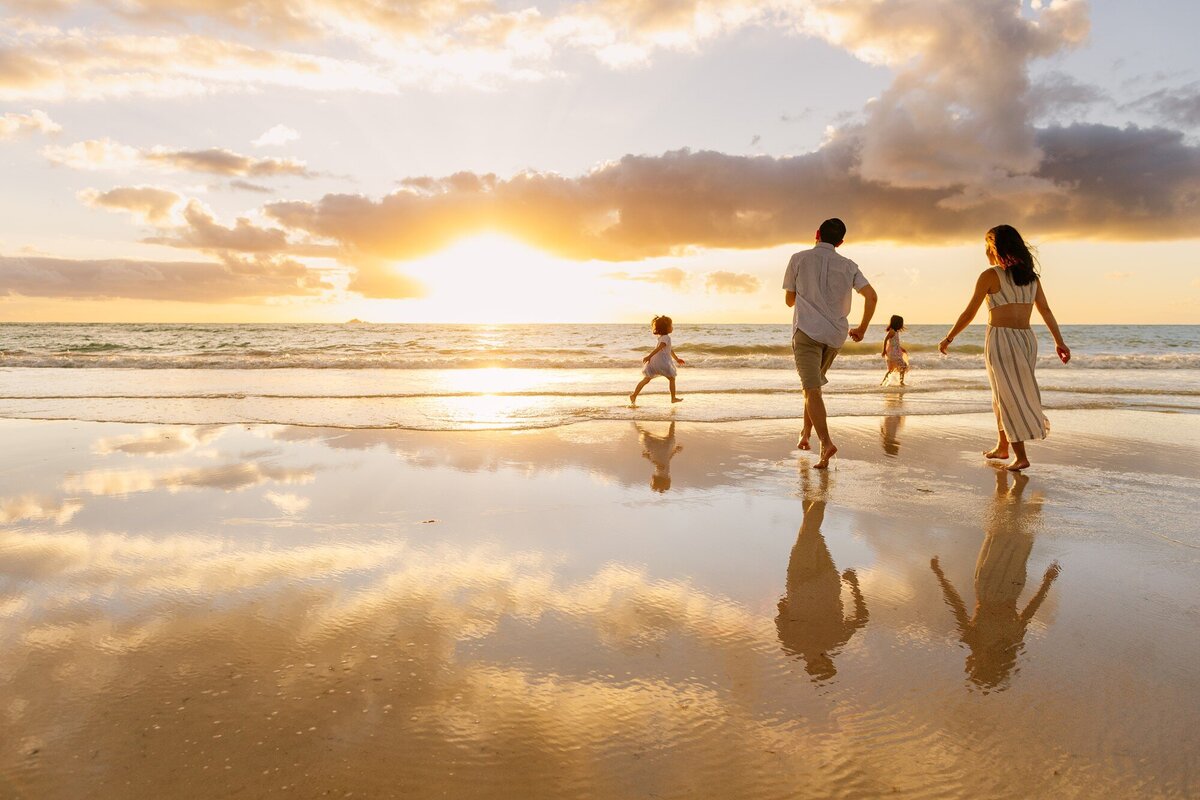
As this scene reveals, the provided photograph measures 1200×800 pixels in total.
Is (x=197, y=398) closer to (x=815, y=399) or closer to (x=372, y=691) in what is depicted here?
(x=815, y=399)

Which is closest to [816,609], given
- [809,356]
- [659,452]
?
[809,356]

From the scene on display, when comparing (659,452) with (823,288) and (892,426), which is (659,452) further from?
(892,426)

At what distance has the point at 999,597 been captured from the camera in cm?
338

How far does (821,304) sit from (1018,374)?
191cm

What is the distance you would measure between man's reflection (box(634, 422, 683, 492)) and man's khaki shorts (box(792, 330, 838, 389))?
1541 mm

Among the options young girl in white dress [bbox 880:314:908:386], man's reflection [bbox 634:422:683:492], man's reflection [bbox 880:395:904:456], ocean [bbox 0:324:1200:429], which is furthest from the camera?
young girl in white dress [bbox 880:314:908:386]

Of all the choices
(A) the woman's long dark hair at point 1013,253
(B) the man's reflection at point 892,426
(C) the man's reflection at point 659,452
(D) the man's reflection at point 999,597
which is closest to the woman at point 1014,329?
(A) the woman's long dark hair at point 1013,253

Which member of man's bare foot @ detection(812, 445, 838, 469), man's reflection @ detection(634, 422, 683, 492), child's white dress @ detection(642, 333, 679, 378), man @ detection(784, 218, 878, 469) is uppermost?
man @ detection(784, 218, 878, 469)

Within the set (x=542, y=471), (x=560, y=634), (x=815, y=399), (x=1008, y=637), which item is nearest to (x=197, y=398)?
(x=542, y=471)

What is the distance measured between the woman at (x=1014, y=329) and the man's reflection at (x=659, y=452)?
2.83m

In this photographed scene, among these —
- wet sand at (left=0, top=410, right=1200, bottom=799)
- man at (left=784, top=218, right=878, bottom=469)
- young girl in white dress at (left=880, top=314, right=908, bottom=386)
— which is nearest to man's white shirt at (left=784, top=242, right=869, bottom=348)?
man at (left=784, top=218, right=878, bottom=469)

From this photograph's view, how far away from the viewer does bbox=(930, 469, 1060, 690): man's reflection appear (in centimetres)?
268

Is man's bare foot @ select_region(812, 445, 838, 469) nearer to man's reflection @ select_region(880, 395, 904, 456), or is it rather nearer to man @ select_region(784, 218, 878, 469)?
man @ select_region(784, 218, 878, 469)

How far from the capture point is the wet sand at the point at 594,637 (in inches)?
80.0
